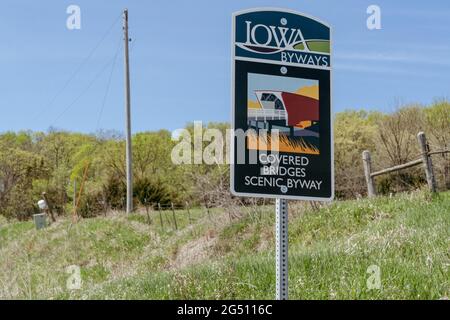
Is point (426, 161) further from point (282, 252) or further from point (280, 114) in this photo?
point (282, 252)

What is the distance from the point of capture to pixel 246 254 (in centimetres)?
1352

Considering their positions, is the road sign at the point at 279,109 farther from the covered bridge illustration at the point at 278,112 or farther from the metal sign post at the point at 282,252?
the metal sign post at the point at 282,252

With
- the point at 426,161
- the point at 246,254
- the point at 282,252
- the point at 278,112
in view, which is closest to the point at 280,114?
the point at 278,112

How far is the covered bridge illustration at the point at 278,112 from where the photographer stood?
4.91 meters

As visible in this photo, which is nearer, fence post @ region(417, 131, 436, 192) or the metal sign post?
the metal sign post

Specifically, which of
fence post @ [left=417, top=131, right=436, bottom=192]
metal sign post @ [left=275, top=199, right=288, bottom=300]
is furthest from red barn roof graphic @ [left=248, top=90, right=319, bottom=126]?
fence post @ [left=417, top=131, right=436, bottom=192]

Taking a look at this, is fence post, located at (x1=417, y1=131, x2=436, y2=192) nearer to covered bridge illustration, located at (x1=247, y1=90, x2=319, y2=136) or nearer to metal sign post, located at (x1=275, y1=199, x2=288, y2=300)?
covered bridge illustration, located at (x1=247, y1=90, x2=319, y2=136)

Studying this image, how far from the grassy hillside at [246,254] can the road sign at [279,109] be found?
2148mm

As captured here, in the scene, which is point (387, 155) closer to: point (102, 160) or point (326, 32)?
point (102, 160)

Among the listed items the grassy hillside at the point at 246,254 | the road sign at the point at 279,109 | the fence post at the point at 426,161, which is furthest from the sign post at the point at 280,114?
the fence post at the point at 426,161

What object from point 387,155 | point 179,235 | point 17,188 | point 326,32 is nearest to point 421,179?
point 387,155

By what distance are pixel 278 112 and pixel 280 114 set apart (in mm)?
27

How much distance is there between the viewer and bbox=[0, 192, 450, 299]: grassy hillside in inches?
287
